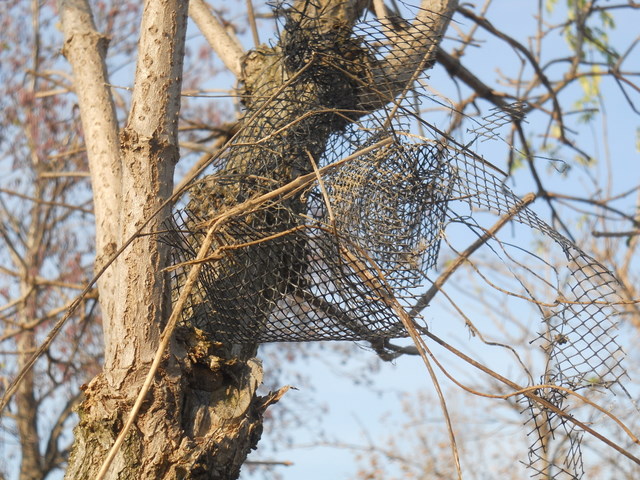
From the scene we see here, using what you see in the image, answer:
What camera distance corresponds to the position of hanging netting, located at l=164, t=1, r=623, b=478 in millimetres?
1129

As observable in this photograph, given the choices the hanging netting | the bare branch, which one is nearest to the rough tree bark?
the hanging netting

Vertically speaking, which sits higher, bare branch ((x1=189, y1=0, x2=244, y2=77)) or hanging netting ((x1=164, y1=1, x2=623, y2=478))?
bare branch ((x1=189, y1=0, x2=244, y2=77))

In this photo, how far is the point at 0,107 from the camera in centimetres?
575

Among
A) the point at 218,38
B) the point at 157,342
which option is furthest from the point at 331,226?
the point at 218,38

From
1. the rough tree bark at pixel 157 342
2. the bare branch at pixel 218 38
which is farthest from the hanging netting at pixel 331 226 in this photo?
the bare branch at pixel 218 38

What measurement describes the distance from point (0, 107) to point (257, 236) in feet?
17.4

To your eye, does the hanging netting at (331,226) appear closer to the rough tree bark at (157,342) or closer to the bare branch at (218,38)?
the rough tree bark at (157,342)

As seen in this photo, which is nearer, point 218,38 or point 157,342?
point 157,342

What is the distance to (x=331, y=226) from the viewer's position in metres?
1.06

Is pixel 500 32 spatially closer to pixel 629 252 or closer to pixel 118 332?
pixel 118 332

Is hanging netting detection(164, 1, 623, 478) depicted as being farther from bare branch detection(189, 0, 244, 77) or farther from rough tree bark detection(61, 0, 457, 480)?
bare branch detection(189, 0, 244, 77)

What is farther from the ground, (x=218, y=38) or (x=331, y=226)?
(x=218, y=38)

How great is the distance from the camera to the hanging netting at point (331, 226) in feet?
3.70

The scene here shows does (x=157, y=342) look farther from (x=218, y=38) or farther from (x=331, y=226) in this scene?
(x=218, y=38)
